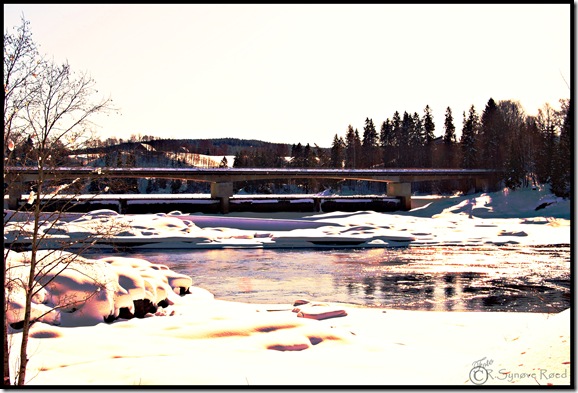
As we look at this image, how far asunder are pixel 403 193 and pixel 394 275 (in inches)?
2043

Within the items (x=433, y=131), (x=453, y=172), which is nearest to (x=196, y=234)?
(x=453, y=172)

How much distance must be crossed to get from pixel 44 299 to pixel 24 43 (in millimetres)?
6621

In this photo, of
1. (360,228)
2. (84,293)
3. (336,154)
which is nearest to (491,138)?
(336,154)

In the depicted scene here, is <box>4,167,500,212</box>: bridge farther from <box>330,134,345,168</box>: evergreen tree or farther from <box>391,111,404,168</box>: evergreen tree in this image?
<box>330,134,345,168</box>: evergreen tree

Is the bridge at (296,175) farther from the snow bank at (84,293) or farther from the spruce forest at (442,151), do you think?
the snow bank at (84,293)

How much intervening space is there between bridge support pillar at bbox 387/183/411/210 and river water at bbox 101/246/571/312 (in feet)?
115

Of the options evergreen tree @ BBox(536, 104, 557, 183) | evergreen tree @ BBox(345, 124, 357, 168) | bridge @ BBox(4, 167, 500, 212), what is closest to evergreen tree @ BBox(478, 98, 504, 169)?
bridge @ BBox(4, 167, 500, 212)

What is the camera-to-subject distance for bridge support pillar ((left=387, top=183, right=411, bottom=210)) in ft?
262

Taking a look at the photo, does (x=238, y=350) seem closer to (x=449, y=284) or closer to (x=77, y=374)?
(x=77, y=374)

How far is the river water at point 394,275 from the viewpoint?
22312 millimetres

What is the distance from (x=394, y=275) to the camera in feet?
97.8

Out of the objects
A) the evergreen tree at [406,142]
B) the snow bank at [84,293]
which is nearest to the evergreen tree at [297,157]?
the evergreen tree at [406,142]

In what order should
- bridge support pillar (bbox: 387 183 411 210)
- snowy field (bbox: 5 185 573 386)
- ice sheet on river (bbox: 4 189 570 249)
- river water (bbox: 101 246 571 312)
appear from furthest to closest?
bridge support pillar (bbox: 387 183 411 210), ice sheet on river (bbox: 4 189 570 249), river water (bbox: 101 246 571 312), snowy field (bbox: 5 185 573 386)

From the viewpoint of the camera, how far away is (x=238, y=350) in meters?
11.1
